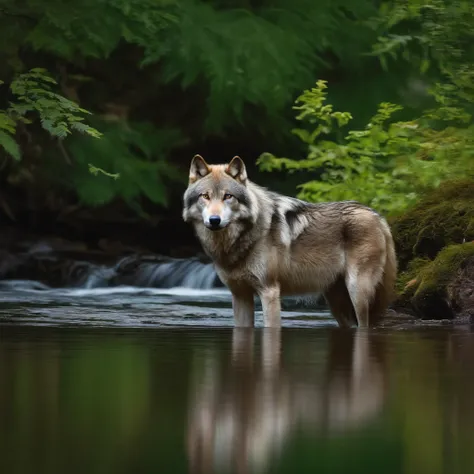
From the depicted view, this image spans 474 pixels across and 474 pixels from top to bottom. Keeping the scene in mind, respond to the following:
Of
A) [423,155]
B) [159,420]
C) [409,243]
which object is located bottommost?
[159,420]

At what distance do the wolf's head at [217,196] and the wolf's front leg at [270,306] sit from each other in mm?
694

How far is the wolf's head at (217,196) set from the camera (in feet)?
37.1

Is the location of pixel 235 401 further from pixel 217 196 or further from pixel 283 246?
pixel 283 246

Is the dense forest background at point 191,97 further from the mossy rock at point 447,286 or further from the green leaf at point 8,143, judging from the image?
the green leaf at point 8,143

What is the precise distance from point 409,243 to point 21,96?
4480mm

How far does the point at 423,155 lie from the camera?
16.5 metres

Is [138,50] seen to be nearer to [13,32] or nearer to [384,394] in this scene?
A: [13,32]

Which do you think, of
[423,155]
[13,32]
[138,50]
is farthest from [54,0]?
[423,155]

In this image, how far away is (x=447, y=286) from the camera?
39.4 ft

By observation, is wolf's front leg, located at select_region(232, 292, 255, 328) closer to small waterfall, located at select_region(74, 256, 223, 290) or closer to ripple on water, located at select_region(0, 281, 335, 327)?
ripple on water, located at select_region(0, 281, 335, 327)

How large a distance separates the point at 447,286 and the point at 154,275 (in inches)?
304

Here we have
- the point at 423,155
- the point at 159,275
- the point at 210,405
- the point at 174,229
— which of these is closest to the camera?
the point at 210,405

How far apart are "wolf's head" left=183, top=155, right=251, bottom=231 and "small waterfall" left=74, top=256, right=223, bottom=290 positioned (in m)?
6.60

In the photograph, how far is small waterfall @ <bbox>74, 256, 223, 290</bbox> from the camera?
1838 cm
